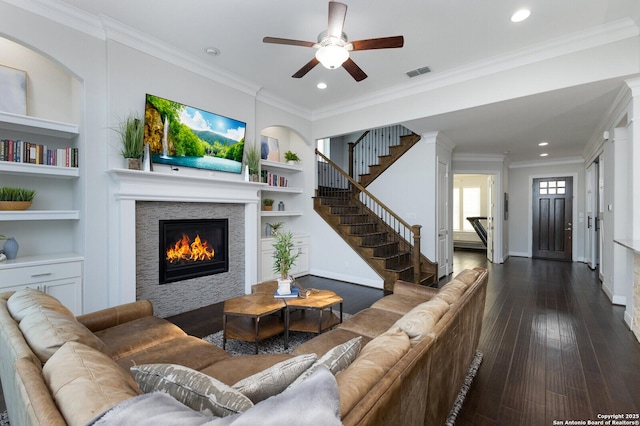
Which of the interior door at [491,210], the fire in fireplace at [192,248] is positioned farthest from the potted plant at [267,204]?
the interior door at [491,210]

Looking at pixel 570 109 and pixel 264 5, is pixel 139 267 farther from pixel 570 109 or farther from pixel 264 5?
pixel 570 109

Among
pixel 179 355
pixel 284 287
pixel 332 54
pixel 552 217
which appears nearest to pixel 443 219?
pixel 284 287

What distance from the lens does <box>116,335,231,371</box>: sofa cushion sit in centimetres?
176

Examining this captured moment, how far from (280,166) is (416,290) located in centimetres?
341

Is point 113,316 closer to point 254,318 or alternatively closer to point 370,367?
point 254,318

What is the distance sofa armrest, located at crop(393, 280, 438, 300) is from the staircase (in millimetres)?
1695

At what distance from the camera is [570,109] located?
411cm

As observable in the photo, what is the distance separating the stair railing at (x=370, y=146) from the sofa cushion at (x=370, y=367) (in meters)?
5.93

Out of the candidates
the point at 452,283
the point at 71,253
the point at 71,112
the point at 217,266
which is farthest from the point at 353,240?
the point at 71,112

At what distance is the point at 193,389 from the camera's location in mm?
949

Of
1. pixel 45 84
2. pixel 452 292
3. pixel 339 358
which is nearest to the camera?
pixel 339 358

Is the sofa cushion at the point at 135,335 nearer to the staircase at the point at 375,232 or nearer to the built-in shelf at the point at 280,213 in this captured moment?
the built-in shelf at the point at 280,213

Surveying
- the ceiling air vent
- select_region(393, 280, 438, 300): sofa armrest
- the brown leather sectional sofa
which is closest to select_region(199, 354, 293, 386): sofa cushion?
the brown leather sectional sofa

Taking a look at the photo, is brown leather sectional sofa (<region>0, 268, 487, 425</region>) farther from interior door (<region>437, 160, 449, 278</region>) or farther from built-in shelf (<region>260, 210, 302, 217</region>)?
interior door (<region>437, 160, 449, 278</region>)
